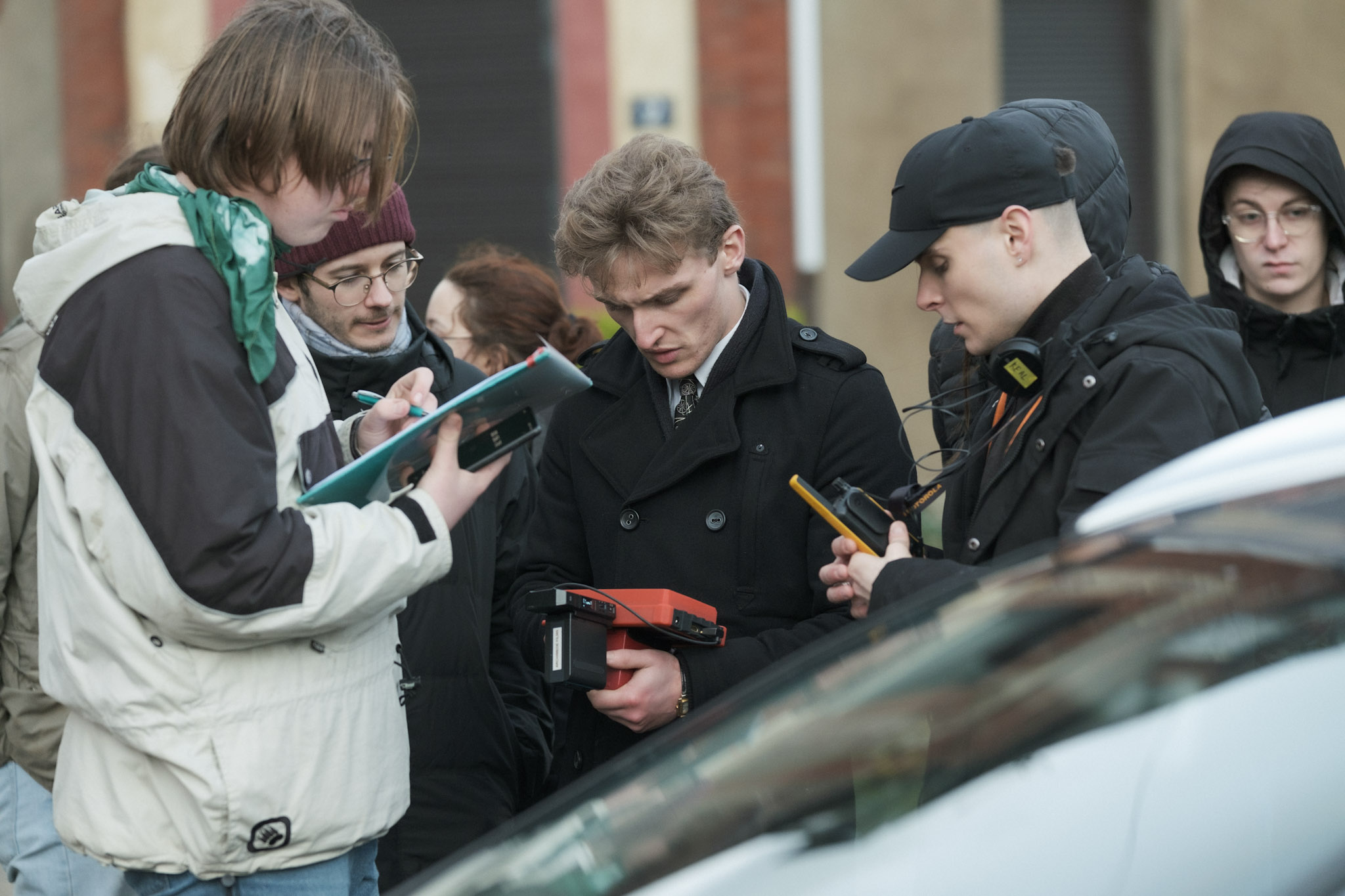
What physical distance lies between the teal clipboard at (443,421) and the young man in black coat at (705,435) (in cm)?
55

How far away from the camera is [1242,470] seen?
5.31ft

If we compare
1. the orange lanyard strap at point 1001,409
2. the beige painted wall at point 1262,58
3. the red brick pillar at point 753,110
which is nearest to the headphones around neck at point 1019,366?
the orange lanyard strap at point 1001,409

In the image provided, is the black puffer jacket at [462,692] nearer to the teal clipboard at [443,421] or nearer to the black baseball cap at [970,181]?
Answer: the teal clipboard at [443,421]

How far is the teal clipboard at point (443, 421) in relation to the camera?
80.0 inches

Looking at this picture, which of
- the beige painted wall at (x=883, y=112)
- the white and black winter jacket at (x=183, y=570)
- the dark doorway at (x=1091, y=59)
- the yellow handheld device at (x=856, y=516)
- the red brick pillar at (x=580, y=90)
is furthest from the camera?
the dark doorway at (x=1091, y=59)

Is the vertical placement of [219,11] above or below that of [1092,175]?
above

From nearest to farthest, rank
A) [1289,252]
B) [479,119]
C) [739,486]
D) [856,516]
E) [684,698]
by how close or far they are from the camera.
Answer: [856,516]
[684,698]
[739,486]
[1289,252]
[479,119]

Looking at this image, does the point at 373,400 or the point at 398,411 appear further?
the point at 373,400

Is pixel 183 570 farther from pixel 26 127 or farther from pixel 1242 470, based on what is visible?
pixel 26 127

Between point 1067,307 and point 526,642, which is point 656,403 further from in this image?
point 1067,307

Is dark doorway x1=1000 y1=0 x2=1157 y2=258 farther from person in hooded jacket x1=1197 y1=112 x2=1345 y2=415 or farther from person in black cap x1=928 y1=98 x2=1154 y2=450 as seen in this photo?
person in black cap x1=928 y1=98 x2=1154 y2=450

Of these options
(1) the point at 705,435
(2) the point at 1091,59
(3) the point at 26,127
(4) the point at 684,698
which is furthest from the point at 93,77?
(4) the point at 684,698

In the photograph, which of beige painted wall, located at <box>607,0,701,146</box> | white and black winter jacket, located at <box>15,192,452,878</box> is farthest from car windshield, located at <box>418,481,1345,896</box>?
beige painted wall, located at <box>607,0,701,146</box>

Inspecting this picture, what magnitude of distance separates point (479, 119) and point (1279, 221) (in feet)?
19.1
